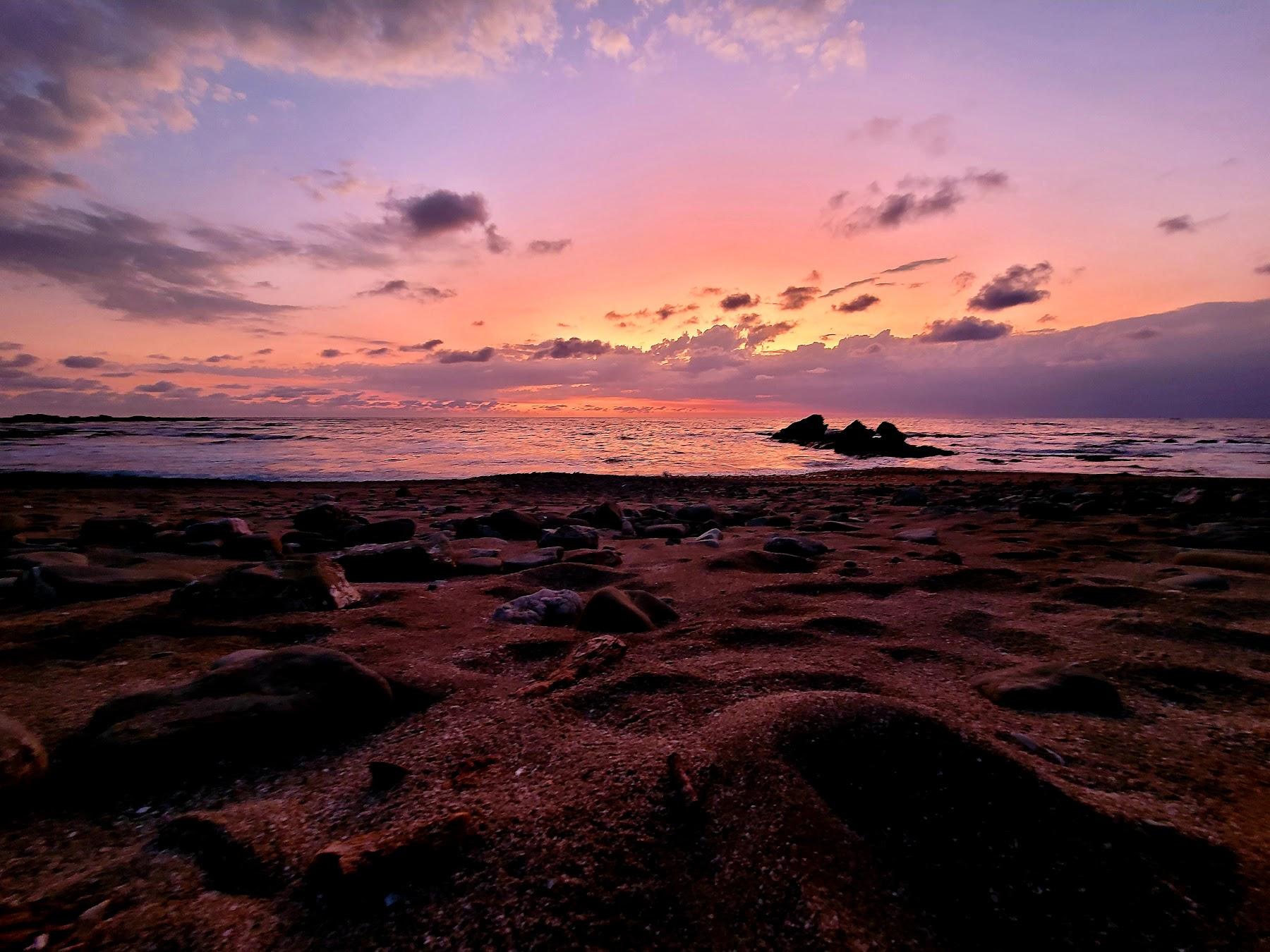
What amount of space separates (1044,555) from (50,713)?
245 inches

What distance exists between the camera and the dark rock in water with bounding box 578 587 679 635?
3.11 m

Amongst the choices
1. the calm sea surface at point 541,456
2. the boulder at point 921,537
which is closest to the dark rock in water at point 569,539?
the boulder at point 921,537

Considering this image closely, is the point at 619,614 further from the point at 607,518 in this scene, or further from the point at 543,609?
the point at 607,518

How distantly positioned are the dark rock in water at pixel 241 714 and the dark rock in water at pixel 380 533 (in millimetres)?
4093

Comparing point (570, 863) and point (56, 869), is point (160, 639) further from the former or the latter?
point (570, 863)

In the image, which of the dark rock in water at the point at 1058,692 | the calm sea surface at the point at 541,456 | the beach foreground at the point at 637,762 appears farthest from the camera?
the calm sea surface at the point at 541,456

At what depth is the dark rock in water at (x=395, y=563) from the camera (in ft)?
14.4

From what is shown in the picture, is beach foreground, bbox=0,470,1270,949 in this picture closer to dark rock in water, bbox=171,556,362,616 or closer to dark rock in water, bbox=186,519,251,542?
dark rock in water, bbox=171,556,362,616

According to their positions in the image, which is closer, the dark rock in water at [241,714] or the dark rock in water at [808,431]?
the dark rock in water at [241,714]

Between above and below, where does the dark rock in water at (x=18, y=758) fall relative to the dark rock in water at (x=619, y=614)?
above

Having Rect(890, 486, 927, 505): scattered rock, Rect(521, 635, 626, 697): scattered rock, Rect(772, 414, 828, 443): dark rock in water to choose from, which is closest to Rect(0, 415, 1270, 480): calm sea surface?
Rect(772, 414, 828, 443): dark rock in water

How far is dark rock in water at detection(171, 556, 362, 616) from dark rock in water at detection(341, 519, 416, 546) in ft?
8.04

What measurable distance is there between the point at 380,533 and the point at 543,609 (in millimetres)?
3700

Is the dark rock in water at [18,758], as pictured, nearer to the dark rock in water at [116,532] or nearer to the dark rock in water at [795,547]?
→ the dark rock in water at [795,547]
